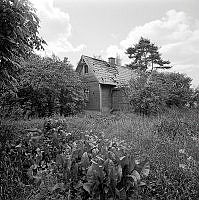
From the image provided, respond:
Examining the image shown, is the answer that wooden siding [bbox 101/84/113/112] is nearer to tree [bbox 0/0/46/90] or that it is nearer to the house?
the house

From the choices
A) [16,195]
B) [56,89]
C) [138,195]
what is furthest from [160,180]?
[56,89]

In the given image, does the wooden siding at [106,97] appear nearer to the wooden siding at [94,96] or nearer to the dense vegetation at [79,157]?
the wooden siding at [94,96]

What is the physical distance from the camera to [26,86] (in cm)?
1454

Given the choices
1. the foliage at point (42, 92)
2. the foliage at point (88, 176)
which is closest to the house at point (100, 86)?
the foliage at point (42, 92)

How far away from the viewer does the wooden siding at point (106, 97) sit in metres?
24.9

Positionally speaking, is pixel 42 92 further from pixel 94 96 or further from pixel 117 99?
pixel 117 99

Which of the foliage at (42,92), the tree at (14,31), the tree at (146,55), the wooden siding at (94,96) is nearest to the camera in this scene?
the tree at (14,31)

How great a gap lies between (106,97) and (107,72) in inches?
124

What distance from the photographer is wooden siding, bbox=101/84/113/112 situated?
2489 centimetres

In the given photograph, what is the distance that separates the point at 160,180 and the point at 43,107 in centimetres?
1220

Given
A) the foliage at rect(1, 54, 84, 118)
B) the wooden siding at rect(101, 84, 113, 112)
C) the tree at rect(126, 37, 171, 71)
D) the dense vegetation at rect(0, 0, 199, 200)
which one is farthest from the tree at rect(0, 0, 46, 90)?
the tree at rect(126, 37, 171, 71)

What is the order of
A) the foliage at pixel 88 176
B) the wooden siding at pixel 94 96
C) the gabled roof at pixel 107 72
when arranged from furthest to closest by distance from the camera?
the gabled roof at pixel 107 72, the wooden siding at pixel 94 96, the foliage at pixel 88 176

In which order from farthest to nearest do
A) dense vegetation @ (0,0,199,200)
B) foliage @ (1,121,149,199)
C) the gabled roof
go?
the gabled roof
dense vegetation @ (0,0,199,200)
foliage @ (1,121,149,199)

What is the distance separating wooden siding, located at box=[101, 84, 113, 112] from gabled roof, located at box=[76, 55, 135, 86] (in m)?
0.56
